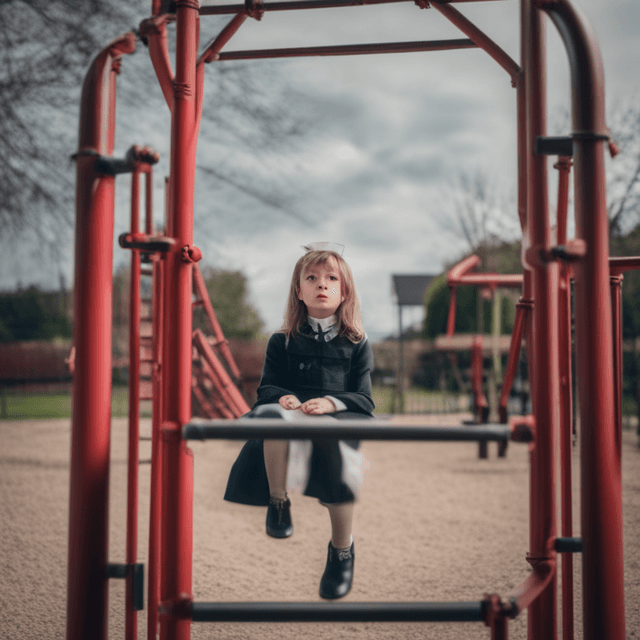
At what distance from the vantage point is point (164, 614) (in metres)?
1.32

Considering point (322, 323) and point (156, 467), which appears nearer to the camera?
point (156, 467)

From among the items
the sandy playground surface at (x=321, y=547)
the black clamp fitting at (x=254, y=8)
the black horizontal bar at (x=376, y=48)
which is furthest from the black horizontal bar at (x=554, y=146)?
the sandy playground surface at (x=321, y=547)

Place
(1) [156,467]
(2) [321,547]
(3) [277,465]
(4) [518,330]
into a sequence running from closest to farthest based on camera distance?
(1) [156,467], (3) [277,465], (4) [518,330], (2) [321,547]

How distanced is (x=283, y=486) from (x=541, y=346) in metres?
0.83

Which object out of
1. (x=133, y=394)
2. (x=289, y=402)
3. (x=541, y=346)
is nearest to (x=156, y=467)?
(x=133, y=394)

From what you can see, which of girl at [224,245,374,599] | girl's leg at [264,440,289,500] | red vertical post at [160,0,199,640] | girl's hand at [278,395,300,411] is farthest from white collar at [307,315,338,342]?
red vertical post at [160,0,199,640]

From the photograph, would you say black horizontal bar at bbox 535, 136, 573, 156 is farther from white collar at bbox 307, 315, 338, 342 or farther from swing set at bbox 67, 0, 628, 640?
white collar at bbox 307, 315, 338, 342

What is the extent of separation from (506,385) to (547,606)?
148 centimetres

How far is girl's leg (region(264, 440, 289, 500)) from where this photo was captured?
1712 mm

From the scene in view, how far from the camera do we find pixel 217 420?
1.43m

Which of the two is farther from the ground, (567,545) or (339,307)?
(339,307)

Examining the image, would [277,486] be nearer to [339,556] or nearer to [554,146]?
[339,556]

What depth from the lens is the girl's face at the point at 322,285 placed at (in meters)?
1.96

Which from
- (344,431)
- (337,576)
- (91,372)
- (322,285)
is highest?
(322,285)
